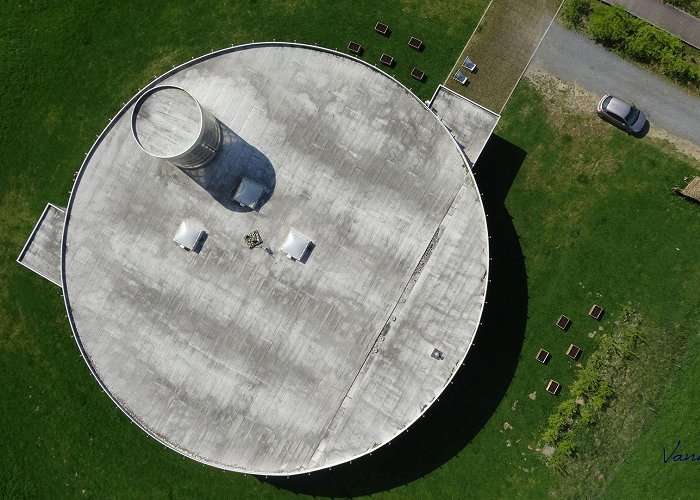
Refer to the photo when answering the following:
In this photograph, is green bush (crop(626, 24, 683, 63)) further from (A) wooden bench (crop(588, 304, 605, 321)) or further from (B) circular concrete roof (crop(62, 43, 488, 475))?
(A) wooden bench (crop(588, 304, 605, 321))

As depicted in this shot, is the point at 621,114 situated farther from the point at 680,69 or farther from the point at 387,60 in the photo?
the point at 387,60

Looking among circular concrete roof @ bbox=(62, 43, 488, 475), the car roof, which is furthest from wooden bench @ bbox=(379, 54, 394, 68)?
the car roof

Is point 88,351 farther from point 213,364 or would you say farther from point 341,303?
point 341,303

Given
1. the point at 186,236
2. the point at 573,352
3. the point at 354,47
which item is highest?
the point at 354,47

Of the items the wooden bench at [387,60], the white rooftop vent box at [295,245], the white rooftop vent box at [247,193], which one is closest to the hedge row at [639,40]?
the wooden bench at [387,60]

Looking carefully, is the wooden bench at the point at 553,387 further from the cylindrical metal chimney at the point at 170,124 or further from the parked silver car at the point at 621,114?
the cylindrical metal chimney at the point at 170,124

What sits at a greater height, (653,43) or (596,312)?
(653,43)

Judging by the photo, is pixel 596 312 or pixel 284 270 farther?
pixel 596 312

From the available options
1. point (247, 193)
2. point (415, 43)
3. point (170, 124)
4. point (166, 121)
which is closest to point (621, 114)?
point (415, 43)
